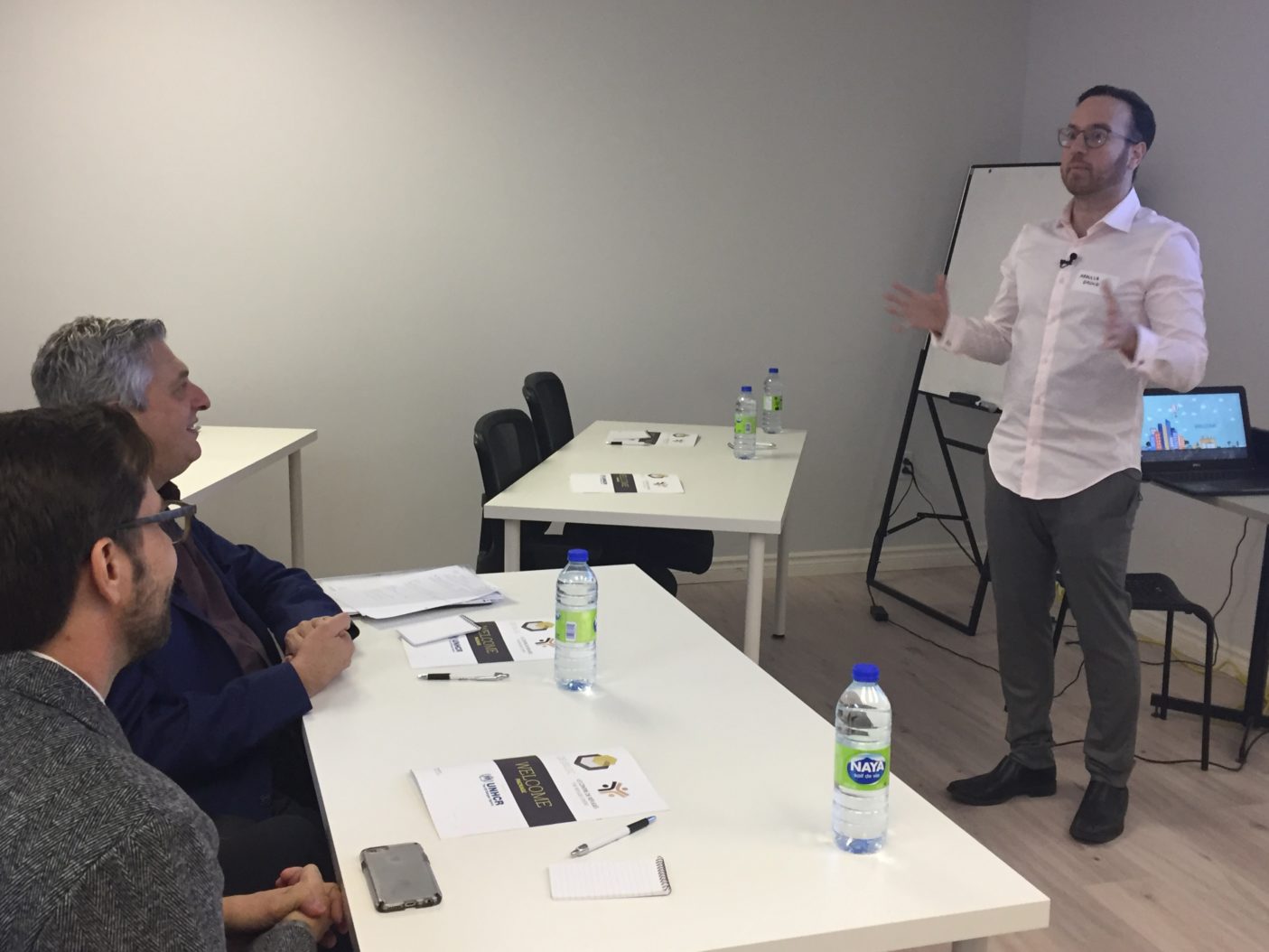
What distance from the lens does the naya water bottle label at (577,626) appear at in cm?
183

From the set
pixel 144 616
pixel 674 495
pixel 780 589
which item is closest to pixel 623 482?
pixel 674 495

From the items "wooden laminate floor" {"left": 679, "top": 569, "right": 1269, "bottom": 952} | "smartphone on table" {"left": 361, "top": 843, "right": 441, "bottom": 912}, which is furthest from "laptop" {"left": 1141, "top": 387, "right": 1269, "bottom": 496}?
"smartphone on table" {"left": 361, "top": 843, "right": 441, "bottom": 912}

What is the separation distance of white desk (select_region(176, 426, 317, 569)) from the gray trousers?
219 centimetres

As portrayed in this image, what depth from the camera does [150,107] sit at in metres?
4.30

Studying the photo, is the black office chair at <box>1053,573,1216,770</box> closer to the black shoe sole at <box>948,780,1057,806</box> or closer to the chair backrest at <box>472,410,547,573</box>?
the black shoe sole at <box>948,780,1057,806</box>

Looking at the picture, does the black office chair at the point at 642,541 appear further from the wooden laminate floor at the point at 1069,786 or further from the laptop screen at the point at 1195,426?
the laptop screen at the point at 1195,426

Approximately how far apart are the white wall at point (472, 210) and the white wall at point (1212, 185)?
2.77ft

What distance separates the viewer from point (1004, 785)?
10.4 feet

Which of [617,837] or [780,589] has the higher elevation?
[617,837]

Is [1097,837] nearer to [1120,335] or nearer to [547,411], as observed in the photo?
[1120,335]

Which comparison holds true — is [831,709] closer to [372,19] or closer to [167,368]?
[167,368]

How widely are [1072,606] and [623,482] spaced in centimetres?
127

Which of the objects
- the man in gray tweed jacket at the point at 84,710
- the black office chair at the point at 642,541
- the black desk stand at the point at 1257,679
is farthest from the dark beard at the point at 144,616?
the black desk stand at the point at 1257,679

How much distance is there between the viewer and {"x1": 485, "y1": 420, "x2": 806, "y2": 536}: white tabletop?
3045mm
